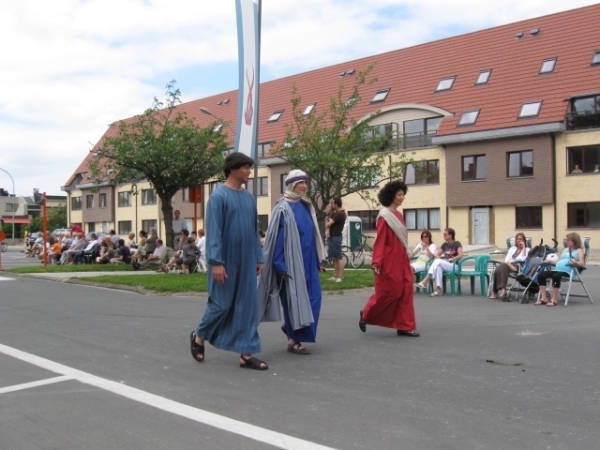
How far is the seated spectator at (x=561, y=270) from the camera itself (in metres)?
11.7

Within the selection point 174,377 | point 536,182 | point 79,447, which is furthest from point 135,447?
point 536,182

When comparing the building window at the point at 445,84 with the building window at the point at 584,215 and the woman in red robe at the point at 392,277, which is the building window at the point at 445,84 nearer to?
the building window at the point at 584,215

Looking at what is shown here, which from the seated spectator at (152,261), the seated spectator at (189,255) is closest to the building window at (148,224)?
the seated spectator at (152,261)

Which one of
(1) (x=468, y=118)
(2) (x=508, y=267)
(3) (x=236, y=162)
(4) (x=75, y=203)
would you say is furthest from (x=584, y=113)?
(4) (x=75, y=203)

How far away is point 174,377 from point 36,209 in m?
135

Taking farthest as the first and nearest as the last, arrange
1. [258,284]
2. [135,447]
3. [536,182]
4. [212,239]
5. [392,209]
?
[536,182] → [392,209] → [258,284] → [212,239] → [135,447]

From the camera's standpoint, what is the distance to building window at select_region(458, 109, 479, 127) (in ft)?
126

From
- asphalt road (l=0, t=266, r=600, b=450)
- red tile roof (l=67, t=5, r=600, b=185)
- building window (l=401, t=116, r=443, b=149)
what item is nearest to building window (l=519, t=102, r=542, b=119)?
red tile roof (l=67, t=5, r=600, b=185)

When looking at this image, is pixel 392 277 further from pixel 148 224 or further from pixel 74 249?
pixel 148 224

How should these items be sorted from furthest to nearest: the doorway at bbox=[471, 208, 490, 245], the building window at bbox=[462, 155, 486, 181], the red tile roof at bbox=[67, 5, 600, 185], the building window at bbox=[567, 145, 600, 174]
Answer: the building window at bbox=[462, 155, 486, 181] → the doorway at bbox=[471, 208, 490, 245] → the red tile roof at bbox=[67, 5, 600, 185] → the building window at bbox=[567, 145, 600, 174]

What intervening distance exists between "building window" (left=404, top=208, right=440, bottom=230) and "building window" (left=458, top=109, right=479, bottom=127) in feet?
17.1

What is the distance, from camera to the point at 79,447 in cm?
416

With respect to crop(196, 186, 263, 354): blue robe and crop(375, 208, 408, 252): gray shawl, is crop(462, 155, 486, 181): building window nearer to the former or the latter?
crop(375, 208, 408, 252): gray shawl

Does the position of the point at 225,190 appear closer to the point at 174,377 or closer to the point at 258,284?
the point at 258,284
